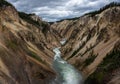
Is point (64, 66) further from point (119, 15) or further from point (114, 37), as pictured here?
point (119, 15)

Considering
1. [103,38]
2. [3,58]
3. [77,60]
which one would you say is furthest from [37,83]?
[103,38]

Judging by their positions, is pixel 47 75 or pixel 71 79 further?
pixel 71 79

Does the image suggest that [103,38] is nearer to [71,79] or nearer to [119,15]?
[119,15]

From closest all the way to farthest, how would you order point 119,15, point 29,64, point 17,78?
point 17,78
point 29,64
point 119,15

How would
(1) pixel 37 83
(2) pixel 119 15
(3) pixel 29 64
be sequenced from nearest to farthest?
(1) pixel 37 83 < (3) pixel 29 64 < (2) pixel 119 15

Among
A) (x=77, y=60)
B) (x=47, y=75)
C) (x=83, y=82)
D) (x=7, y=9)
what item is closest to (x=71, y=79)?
(x=83, y=82)

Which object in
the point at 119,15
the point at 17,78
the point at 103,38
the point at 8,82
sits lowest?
the point at 8,82

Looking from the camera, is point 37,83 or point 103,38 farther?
point 103,38

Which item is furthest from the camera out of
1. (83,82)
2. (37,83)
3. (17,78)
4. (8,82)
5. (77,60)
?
(77,60)

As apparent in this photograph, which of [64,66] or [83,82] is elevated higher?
[64,66]
